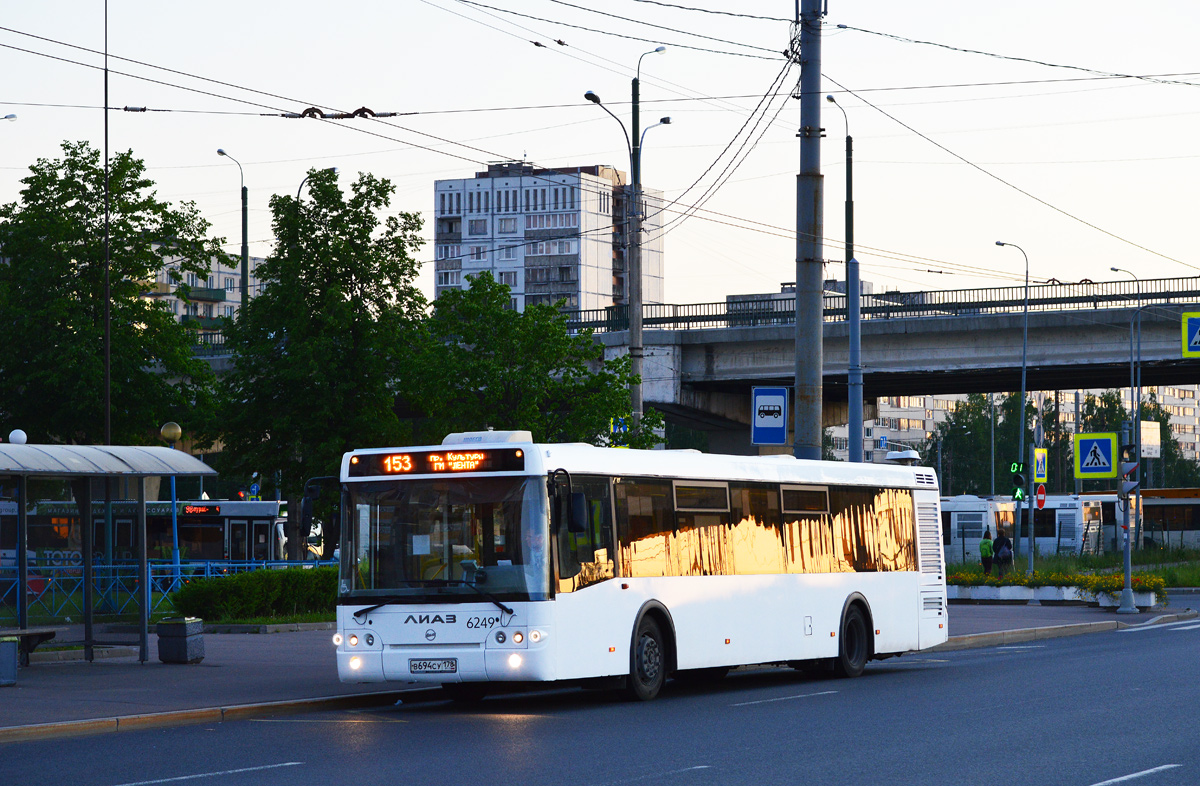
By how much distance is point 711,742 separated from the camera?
1302cm

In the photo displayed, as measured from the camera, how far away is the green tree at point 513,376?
41.1 meters

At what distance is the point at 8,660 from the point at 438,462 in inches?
210

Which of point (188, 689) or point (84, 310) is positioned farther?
point (84, 310)

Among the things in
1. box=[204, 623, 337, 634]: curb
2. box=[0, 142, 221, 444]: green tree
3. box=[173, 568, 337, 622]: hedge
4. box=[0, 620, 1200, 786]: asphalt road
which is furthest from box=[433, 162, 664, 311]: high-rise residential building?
box=[0, 620, 1200, 786]: asphalt road

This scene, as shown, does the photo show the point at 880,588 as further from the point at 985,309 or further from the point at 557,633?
the point at 985,309

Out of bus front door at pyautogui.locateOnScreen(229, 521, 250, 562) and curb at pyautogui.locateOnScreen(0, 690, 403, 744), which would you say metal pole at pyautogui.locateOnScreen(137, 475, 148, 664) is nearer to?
curb at pyautogui.locateOnScreen(0, 690, 403, 744)

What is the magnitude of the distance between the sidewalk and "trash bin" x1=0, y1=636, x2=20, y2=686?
0.45ft

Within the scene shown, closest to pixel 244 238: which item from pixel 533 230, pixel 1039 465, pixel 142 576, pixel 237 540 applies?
pixel 237 540

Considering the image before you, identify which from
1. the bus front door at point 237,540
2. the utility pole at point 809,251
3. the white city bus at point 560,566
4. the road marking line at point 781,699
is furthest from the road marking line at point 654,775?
the bus front door at point 237,540

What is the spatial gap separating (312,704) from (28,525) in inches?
257

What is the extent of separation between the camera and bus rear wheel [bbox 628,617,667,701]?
1684 cm

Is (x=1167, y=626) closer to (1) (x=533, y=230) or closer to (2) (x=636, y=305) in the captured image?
(2) (x=636, y=305)

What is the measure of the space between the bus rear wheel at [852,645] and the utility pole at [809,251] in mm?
2055

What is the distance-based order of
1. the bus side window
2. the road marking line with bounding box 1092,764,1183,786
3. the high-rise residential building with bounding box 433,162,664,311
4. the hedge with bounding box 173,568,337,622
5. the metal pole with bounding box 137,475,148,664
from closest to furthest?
1. the road marking line with bounding box 1092,764,1183,786
2. the bus side window
3. the metal pole with bounding box 137,475,148,664
4. the hedge with bounding box 173,568,337,622
5. the high-rise residential building with bounding box 433,162,664,311
